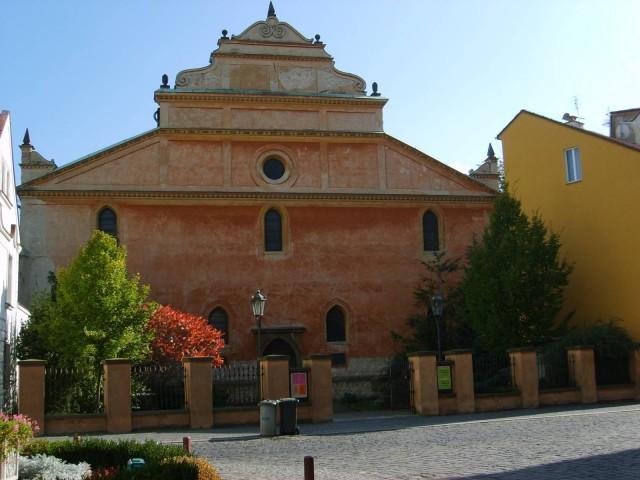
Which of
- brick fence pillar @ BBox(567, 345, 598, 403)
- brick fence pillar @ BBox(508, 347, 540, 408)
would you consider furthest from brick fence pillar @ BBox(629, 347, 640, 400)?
brick fence pillar @ BBox(508, 347, 540, 408)

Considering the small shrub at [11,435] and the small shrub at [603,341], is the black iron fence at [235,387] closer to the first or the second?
the small shrub at [603,341]

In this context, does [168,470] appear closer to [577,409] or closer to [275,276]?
[577,409]

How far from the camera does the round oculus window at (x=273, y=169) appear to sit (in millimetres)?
31984

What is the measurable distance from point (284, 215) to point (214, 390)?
9.33m

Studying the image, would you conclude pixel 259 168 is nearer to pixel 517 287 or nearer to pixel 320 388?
pixel 517 287

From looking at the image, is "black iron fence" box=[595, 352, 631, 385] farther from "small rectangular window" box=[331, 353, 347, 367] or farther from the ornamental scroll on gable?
the ornamental scroll on gable

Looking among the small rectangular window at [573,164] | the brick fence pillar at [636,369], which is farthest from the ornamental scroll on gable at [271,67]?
the brick fence pillar at [636,369]

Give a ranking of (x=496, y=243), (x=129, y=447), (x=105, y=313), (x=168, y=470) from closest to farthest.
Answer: (x=168, y=470) < (x=129, y=447) < (x=105, y=313) < (x=496, y=243)

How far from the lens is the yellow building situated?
2636 centimetres

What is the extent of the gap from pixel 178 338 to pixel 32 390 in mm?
6075

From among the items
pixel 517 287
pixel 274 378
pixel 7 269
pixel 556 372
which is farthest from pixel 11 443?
pixel 517 287

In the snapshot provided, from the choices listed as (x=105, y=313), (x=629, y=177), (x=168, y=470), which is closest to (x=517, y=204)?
(x=629, y=177)

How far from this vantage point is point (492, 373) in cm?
2634

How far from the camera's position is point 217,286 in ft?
100
